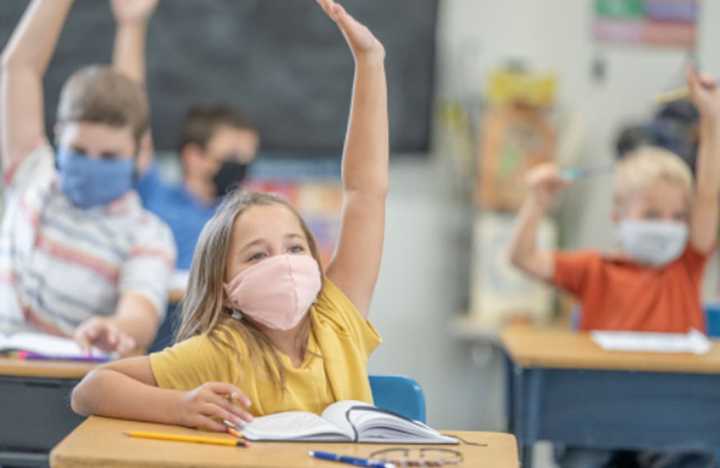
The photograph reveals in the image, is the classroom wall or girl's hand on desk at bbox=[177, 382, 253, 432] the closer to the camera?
girl's hand on desk at bbox=[177, 382, 253, 432]

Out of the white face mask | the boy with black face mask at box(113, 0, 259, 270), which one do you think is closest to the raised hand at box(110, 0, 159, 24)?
the boy with black face mask at box(113, 0, 259, 270)

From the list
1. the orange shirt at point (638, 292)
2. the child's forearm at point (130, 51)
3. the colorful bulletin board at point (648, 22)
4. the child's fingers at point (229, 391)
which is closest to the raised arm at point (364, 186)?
the child's fingers at point (229, 391)

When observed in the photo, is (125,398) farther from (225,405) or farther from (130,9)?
(130,9)

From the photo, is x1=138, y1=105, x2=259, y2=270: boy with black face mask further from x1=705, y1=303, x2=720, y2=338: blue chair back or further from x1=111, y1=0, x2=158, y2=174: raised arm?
x1=705, y1=303, x2=720, y2=338: blue chair back

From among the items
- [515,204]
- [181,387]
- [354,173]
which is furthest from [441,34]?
[181,387]

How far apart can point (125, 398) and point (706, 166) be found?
6.42ft

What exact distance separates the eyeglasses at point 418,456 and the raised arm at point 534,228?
5.61ft

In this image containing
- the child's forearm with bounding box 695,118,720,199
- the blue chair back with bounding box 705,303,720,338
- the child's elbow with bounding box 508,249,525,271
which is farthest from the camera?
the blue chair back with bounding box 705,303,720,338

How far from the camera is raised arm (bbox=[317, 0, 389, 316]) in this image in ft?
6.93

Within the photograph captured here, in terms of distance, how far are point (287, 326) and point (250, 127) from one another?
2708 millimetres

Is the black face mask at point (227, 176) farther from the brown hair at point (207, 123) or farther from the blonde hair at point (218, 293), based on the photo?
the blonde hair at point (218, 293)

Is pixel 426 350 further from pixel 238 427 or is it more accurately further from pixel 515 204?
pixel 238 427

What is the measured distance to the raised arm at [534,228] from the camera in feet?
11.0

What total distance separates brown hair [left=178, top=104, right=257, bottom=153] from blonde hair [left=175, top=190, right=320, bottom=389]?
2.46 m
